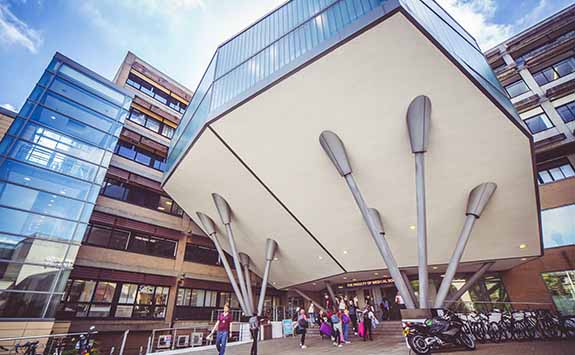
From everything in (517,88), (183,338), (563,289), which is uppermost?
(517,88)

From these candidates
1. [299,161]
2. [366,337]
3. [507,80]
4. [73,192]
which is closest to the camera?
[299,161]

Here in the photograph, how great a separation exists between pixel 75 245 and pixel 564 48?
31.6 metres

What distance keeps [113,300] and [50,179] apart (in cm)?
739

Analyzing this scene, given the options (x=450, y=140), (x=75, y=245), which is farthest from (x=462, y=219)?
(x=75, y=245)

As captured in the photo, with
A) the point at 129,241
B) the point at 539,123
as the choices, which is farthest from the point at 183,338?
the point at 539,123

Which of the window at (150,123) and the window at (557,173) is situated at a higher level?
the window at (150,123)

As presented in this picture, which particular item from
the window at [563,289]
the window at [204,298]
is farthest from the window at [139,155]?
the window at [563,289]

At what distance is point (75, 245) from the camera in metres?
13.2

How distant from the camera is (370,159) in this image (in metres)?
10.8

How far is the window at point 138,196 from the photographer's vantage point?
17109 millimetres

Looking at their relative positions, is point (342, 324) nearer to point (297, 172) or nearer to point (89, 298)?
point (297, 172)

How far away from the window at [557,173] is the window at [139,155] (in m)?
26.3

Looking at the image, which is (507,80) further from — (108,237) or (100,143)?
(108,237)

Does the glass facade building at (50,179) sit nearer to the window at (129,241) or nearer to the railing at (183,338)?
the window at (129,241)
